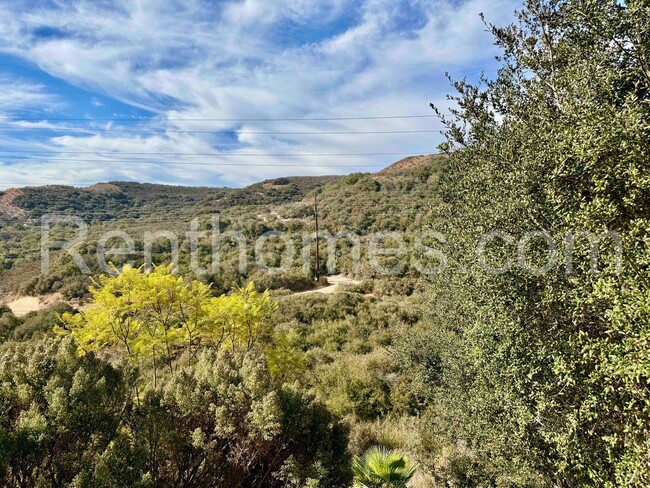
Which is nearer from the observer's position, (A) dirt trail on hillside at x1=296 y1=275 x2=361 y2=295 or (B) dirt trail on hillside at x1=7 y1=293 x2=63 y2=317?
(B) dirt trail on hillside at x1=7 y1=293 x2=63 y2=317

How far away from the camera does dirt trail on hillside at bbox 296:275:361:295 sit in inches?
1254

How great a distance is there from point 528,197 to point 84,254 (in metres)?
42.0

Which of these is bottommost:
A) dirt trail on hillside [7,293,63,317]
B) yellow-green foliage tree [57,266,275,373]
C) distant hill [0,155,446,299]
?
dirt trail on hillside [7,293,63,317]

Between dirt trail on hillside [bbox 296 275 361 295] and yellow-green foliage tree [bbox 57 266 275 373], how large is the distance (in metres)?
20.0

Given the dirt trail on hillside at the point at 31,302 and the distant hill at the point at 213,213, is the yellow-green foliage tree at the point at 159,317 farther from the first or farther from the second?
the dirt trail on hillside at the point at 31,302

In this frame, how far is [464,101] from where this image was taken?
8734 millimetres

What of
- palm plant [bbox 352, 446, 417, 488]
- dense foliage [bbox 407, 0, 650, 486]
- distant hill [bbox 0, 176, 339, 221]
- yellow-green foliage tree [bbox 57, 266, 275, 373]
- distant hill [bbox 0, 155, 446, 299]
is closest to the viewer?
dense foliage [bbox 407, 0, 650, 486]

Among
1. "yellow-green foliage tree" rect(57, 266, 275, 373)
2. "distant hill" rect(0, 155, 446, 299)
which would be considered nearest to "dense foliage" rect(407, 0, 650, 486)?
"yellow-green foliage tree" rect(57, 266, 275, 373)

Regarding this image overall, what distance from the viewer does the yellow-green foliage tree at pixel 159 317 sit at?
391 inches

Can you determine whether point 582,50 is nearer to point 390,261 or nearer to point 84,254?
point 390,261

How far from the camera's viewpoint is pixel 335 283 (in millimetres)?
34719

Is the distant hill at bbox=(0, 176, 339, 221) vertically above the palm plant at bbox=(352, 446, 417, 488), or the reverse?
the distant hill at bbox=(0, 176, 339, 221)

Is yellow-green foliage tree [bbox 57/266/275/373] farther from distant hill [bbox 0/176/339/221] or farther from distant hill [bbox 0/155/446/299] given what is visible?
distant hill [bbox 0/176/339/221]

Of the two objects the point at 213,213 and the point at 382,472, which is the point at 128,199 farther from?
the point at 382,472
